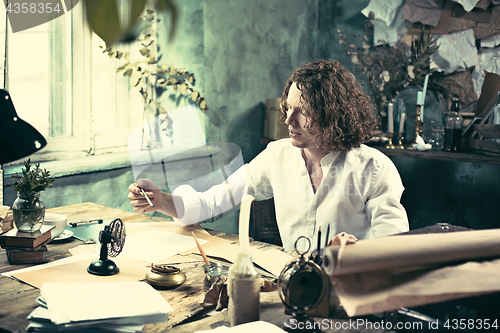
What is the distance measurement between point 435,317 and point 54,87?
2.36m

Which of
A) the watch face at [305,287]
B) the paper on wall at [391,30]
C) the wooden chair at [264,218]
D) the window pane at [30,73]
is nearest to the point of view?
the watch face at [305,287]

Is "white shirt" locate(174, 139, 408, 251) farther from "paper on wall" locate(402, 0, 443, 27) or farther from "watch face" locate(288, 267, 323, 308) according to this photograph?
"paper on wall" locate(402, 0, 443, 27)

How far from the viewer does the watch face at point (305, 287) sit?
0.79 m

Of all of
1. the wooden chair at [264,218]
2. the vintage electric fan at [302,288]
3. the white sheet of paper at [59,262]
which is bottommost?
the wooden chair at [264,218]

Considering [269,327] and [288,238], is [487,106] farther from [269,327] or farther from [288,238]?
[269,327]

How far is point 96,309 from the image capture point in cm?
82

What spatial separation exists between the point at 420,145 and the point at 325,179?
1247 mm

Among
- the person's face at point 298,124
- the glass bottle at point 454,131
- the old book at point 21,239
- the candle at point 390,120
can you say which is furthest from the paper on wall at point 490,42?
the old book at point 21,239

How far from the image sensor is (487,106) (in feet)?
8.38

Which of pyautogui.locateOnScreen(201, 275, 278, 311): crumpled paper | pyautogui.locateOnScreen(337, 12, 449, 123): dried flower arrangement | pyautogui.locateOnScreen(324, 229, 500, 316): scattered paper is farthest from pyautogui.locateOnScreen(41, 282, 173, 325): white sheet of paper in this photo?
pyautogui.locateOnScreen(337, 12, 449, 123): dried flower arrangement

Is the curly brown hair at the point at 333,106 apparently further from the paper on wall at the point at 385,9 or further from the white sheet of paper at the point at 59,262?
the paper on wall at the point at 385,9

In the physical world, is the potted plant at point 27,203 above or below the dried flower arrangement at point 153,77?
below

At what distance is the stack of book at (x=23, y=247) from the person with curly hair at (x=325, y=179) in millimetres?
379


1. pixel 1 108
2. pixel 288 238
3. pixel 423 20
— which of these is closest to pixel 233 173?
pixel 288 238
